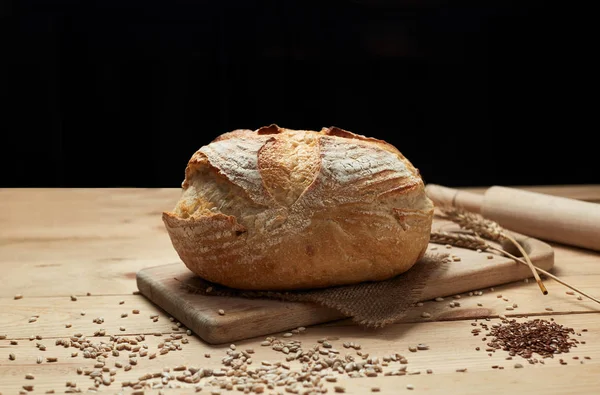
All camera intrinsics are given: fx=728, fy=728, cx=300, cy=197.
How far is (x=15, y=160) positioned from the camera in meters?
3.43

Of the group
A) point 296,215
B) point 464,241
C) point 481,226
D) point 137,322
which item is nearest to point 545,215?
point 481,226

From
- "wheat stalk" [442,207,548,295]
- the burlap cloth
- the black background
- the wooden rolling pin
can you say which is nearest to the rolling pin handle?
the wooden rolling pin

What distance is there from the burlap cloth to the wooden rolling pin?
0.78m

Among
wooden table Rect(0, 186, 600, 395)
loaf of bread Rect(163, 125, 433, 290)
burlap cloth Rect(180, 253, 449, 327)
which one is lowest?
wooden table Rect(0, 186, 600, 395)

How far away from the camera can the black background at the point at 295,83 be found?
3420mm

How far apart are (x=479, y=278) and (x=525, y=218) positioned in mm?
672

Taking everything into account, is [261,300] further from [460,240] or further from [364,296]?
[460,240]

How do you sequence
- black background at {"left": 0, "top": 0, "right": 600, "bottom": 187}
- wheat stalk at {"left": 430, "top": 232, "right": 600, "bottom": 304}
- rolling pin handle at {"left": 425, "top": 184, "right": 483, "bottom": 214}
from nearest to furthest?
1. wheat stalk at {"left": 430, "top": 232, "right": 600, "bottom": 304}
2. rolling pin handle at {"left": 425, "top": 184, "right": 483, "bottom": 214}
3. black background at {"left": 0, "top": 0, "right": 600, "bottom": 187}

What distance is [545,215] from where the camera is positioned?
8.30 ft

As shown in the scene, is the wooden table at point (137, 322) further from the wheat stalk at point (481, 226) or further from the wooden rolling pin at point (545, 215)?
the wheat stalk at point (481, 226)

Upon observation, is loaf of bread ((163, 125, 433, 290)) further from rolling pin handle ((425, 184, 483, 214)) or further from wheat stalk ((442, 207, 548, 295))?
rolling pin handle ((425, 184, 483, 214))

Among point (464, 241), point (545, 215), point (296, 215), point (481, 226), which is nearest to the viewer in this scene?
point (296, 215)

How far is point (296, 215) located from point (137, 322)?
1.52 feet

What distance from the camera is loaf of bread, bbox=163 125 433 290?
67.7 inches
